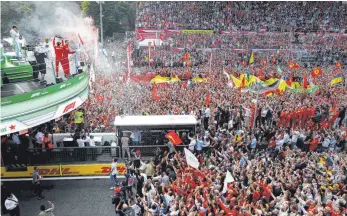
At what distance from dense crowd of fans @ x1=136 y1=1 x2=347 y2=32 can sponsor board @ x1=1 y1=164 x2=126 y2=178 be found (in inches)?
1226

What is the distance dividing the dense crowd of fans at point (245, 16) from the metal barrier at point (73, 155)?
30552 mm

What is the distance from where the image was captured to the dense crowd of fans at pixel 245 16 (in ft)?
146

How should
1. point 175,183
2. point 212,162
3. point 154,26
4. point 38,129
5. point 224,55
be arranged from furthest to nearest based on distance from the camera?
point 154,26 → point 224,55 → point 38,129 → point 212,162 → point 175,183

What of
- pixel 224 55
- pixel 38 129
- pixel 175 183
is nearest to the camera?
pixel 175 183

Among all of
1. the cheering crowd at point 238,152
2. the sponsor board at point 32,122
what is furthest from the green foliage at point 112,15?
the sponsor board at point 32,122

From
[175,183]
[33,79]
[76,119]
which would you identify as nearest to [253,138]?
[175,183]

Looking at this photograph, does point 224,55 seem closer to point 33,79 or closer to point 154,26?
point 154,26

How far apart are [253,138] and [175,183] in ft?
16.0

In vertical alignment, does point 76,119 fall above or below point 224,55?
below

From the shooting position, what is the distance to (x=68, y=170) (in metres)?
14.1

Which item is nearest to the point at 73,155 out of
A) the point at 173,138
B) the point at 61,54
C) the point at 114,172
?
the point at 114,172

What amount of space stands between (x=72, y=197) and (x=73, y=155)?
82.8 inches

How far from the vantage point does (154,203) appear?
9.94 metres

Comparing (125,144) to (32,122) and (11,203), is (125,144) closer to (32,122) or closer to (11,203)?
(32,122)
